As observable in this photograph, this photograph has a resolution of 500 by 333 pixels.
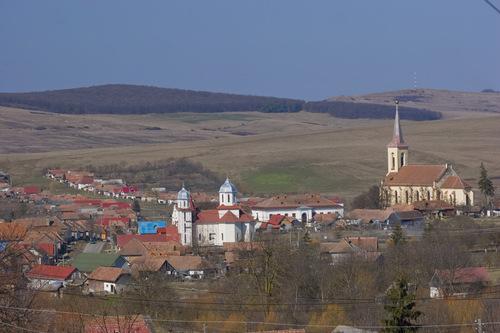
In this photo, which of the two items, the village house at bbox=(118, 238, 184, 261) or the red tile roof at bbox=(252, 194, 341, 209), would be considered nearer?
the village house at bbox=(118, 238, 184, 261)

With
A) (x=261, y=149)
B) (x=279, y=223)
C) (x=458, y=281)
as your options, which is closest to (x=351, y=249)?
(x=458, y=281)

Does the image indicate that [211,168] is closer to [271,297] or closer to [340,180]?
[340,180]

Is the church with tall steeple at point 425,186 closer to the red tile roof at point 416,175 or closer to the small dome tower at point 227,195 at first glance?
the red tile roof at point 416,175

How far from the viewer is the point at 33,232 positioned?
200ft

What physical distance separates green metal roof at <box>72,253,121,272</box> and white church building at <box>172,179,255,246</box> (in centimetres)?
900

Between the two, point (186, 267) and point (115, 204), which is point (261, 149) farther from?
point (186, 267)

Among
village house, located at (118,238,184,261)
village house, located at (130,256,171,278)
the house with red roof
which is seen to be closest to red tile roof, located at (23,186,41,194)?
village house, located at (118,238,184,261)

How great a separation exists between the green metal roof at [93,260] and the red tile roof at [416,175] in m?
28.9

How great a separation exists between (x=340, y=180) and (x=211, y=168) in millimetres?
12441

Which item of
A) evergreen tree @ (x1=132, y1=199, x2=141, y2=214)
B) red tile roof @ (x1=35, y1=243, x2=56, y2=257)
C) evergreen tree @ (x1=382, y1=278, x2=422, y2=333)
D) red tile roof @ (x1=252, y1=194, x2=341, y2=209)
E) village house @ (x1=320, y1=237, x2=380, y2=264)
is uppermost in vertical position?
evergreen tree @ (x1=382, y1=278, x2=422, y2=333)

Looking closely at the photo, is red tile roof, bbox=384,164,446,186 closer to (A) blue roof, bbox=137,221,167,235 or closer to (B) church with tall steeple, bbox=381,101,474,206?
(B) church with tall steeple, bbox=381,101,474,206

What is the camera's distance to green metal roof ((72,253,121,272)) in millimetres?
50688

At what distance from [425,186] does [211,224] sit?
1801 cm

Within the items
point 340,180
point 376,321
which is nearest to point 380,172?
point 340,180
